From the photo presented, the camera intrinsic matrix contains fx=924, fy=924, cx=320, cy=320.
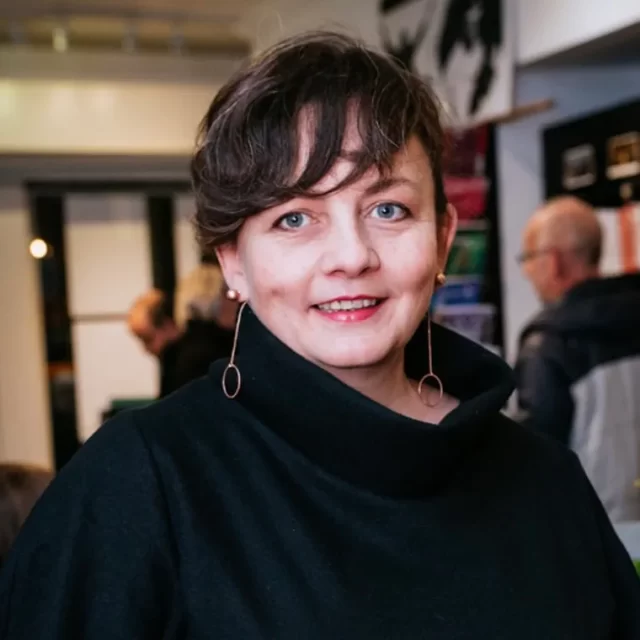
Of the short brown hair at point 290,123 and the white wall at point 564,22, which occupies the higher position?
the white wall at point 564,22

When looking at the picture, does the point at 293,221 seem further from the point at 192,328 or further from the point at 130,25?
the point at 130,25

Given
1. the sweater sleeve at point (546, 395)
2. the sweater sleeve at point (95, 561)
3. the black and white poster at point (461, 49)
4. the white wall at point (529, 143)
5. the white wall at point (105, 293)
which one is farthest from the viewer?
the white wall at point (105, 293)

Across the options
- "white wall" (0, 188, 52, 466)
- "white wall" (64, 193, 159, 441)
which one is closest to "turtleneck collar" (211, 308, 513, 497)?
"white wall" (0, 188, 52, 466)

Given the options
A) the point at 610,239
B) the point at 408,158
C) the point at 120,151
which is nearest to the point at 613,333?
the point at 610,239

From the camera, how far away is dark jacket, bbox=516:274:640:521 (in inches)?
78.0

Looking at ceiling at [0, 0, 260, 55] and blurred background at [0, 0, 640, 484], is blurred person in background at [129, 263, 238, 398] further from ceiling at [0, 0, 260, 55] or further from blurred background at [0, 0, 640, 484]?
ceiling at [0, 0, 260, 55]

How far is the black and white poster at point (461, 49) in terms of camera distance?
2.54m

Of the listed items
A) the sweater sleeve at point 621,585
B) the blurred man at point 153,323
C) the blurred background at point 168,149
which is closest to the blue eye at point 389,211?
the sweater sleeve at point 621,585

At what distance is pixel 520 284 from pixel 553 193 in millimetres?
287

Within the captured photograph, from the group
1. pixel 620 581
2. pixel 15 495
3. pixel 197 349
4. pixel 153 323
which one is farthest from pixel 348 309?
pixel 153 323

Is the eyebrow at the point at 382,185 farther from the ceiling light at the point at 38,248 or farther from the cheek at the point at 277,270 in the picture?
the ceiling light at the point at 38,248

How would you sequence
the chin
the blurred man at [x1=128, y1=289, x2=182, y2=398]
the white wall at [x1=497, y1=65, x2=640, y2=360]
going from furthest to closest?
1. the blurred man at [x1=128, y1=289, x2=182, y2=398]
2. the white wall at [x1=497, y1=65, x2=640, y2=360]
3. the chin

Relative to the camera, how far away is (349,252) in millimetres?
787

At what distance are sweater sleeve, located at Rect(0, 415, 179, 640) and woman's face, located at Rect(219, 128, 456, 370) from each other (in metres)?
0.19
